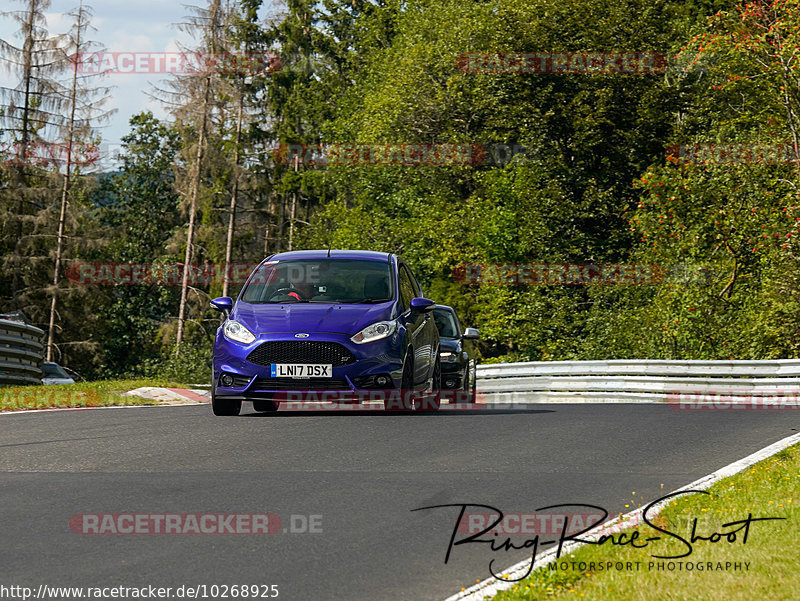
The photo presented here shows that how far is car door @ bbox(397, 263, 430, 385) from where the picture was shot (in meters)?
14.2

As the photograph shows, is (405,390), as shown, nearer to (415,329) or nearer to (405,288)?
(415,329)

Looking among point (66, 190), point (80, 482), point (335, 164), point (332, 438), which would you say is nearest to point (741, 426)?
point (332, 438)

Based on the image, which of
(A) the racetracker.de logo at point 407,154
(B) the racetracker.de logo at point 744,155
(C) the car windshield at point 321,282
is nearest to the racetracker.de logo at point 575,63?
(A) the racetracker.de logo at point 407,154

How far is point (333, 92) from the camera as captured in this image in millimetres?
63938

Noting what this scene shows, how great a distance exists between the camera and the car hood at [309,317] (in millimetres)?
13367

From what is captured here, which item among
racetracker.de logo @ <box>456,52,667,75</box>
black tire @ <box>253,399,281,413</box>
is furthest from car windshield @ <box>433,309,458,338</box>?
racetracker.de logo @ <box>456,52,667,75</box>

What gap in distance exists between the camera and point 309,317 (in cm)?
1352

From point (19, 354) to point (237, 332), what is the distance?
35.4 feet

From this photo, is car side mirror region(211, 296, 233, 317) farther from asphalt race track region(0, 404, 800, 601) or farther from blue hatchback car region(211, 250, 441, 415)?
asphalt race track region(0, 404, 800, 601)

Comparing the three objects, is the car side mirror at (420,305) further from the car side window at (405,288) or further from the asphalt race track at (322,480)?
the asphalt race track at (322,480)

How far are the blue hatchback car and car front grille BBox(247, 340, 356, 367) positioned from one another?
0.01 metres

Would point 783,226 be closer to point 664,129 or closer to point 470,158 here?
point 664,129

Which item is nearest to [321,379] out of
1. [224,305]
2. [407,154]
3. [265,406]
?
[224,305]

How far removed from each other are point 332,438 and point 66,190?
5233 cm
